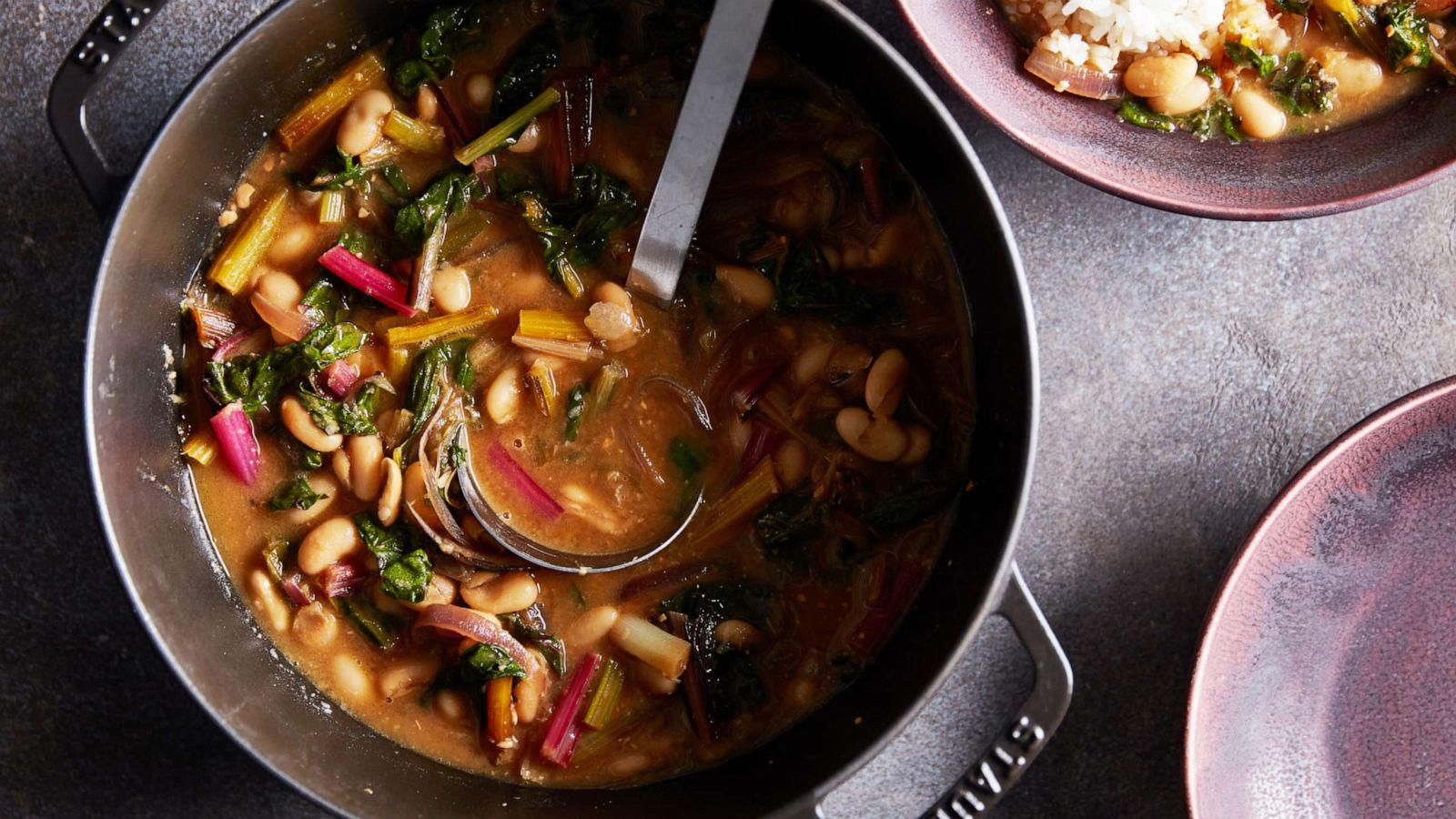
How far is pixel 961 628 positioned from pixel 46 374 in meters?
2.16

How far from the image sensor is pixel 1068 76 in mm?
2623

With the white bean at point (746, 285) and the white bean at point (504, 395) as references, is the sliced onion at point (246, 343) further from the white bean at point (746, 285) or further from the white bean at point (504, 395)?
the white bean at point (746, 285)

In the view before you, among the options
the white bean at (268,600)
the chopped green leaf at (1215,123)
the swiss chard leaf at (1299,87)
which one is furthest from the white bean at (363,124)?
the swiss chard leaf at (1299,87)

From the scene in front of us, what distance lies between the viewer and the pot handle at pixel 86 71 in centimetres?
218

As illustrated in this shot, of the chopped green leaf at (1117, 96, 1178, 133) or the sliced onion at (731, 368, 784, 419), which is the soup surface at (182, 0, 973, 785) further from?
the chopped green leaf at (1117, 96, 1178, 133)

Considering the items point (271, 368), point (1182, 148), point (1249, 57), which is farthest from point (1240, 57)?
point (271, 368)

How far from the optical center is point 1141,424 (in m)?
2.80

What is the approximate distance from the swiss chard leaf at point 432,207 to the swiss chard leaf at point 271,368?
0.24 meters

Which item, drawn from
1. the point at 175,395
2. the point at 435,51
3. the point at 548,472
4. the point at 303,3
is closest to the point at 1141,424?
the point at 548,472

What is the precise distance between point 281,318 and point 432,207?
1.33 feet

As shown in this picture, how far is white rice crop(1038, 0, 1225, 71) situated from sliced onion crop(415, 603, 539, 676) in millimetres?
1780

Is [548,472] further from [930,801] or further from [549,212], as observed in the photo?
[930,801]

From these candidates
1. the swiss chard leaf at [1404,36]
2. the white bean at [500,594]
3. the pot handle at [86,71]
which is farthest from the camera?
the swiss chard leaf at [1404,36]

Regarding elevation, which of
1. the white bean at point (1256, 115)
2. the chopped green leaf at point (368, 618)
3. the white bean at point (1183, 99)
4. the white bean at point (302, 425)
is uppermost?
the white bean at point (1183, 99)
